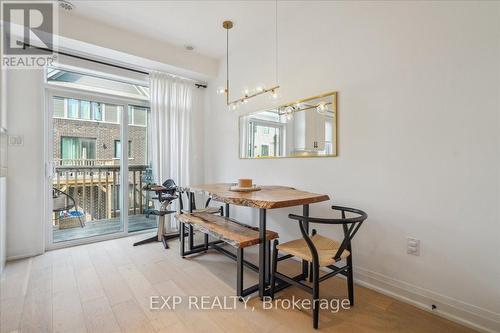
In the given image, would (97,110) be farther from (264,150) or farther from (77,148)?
(264,150)

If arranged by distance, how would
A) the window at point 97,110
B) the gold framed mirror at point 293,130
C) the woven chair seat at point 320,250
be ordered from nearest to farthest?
1. the woven chair seat at point 320,250
2. the gold framed mirror at point 293,130
3. the window at point 97,110

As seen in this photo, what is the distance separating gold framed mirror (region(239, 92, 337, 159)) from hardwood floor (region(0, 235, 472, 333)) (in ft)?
4.27

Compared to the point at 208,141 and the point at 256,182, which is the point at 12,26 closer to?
the point at 208,141

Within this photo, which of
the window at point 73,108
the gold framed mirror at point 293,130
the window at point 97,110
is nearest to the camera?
the gold framed mirror at point 293,130

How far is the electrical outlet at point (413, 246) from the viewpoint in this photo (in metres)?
1.81

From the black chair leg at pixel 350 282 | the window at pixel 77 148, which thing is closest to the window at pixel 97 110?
the window at pixel 77 148

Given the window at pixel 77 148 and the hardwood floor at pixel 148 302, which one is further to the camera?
the window at pixel 77 148

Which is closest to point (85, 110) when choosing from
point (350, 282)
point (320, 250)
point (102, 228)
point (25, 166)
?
point (25, 166)

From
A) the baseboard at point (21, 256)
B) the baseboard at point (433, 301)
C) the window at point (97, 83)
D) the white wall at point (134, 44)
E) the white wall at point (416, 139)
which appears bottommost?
the baseboard at point (21, 256)

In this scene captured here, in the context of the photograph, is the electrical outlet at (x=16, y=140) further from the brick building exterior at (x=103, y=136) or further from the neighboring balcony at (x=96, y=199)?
the neighboring balcony at (x=96, y=199)

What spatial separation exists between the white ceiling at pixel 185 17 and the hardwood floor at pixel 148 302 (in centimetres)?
283

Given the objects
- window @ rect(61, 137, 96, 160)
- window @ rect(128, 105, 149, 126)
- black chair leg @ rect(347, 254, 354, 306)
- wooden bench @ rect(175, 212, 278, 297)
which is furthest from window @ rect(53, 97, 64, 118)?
black chair leg @ rect(347, 254, 354, 306)

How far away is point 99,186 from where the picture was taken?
11.4ft

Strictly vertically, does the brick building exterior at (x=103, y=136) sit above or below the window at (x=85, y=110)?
below
